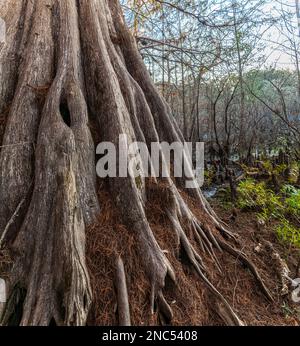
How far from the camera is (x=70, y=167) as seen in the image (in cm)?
211

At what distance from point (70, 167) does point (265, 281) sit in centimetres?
228

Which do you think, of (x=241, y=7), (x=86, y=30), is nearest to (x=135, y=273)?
(x=86, y=30)

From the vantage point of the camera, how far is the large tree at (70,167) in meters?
1.85

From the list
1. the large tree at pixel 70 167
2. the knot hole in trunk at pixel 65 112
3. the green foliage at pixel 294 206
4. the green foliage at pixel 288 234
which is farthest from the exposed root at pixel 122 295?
the green foliage at pixel 294 206

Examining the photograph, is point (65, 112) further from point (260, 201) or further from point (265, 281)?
point (260, 201)

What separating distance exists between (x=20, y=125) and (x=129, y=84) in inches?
53.6

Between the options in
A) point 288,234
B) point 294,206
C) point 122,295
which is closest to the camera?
point 122,295

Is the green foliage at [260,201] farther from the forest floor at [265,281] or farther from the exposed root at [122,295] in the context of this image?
the exposed root at [122,295]

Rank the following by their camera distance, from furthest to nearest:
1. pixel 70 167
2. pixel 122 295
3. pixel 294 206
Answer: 1. pixel 294 206
2. pixel 70 167
3. pixel 122 295

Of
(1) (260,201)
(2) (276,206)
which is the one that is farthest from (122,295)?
(2) (276,206)

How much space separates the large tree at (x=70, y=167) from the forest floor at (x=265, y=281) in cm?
15

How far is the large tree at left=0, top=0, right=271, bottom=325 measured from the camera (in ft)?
6.06

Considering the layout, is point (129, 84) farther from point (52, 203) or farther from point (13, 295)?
point (13, 295)

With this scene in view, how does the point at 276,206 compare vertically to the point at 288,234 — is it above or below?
above
